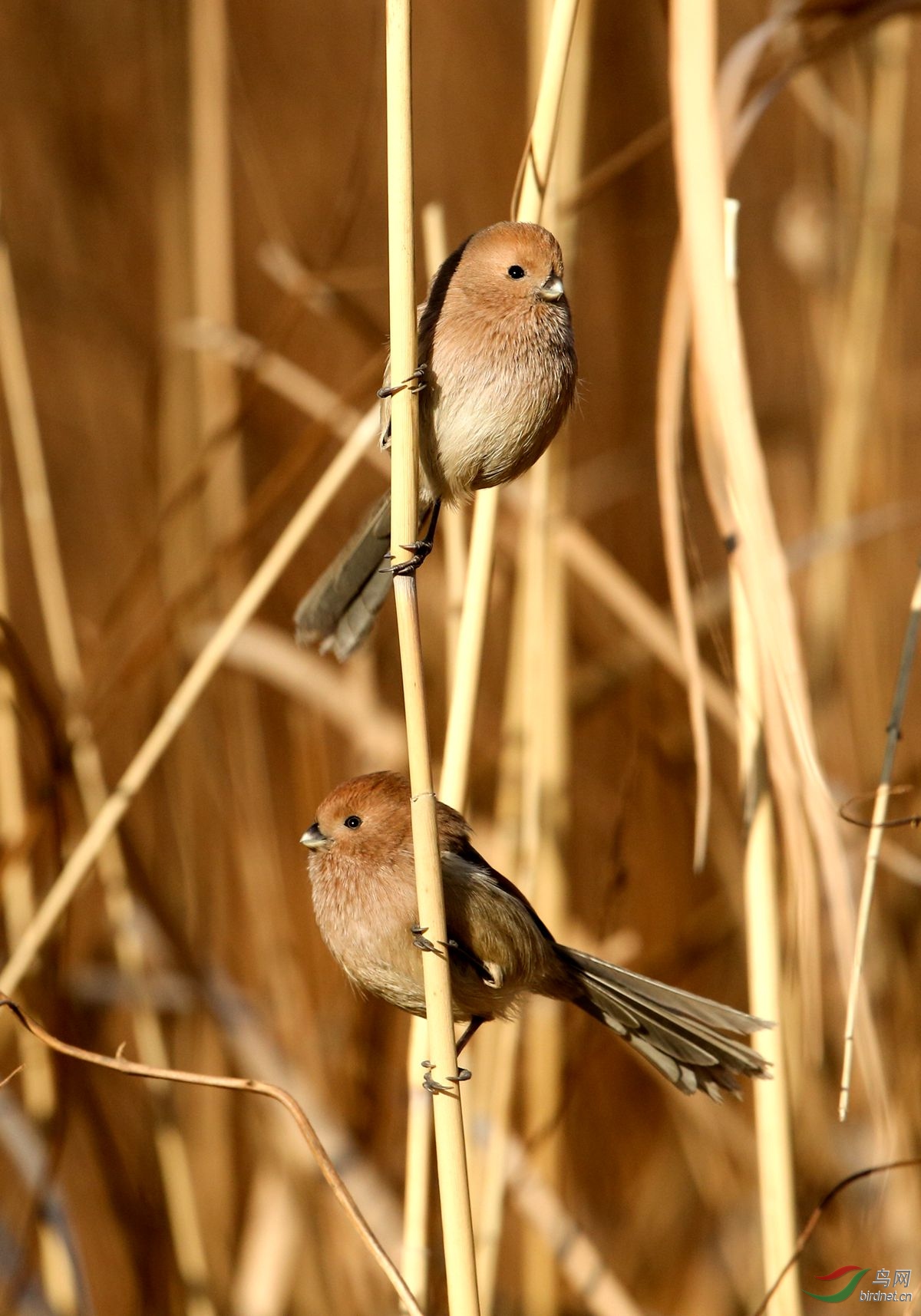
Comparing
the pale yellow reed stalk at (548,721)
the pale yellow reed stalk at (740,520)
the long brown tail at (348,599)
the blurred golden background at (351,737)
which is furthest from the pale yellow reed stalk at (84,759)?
the pale yellow reed stalk at (740,520)

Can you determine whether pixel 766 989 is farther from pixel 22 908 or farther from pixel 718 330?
pixel 22 908

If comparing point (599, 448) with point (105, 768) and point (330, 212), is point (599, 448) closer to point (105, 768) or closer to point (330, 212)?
point (330, 212)

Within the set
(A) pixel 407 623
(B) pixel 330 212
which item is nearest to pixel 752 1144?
(A) pixel 407 623

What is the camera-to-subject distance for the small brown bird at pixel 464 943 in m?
1.26

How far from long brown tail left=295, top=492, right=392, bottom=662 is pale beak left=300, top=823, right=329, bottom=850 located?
24 centimetres

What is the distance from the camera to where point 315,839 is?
138cm

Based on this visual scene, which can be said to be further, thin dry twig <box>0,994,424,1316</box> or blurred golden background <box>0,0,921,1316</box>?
blurred golden background <box>0,0,921,1316</box>

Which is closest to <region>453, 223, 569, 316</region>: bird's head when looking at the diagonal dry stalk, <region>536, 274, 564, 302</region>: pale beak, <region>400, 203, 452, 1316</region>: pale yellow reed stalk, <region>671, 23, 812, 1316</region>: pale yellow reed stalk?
<region>536, 274, 564, 302</region>: pale beak

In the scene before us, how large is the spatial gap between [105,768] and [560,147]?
2.16 metres

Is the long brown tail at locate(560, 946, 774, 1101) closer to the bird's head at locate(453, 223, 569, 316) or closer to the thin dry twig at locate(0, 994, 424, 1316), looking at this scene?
the thin dry twig at locate(0, 994, 424, 1316)

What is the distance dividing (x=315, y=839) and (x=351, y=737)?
978mm

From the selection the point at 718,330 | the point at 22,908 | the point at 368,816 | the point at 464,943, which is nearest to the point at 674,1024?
the point at 464,943

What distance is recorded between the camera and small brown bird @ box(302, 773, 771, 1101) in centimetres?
126

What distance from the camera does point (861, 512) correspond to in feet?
7.61
